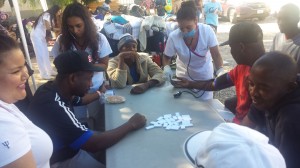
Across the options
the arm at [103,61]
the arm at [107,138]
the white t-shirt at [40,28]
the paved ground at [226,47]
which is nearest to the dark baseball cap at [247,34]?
the arm at [107,138]

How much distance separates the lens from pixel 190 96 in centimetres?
270

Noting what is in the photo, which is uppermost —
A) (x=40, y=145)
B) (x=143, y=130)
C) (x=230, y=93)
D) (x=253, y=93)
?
(x=253, y=93)

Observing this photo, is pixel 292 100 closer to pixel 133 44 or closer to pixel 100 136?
pixel 100 136

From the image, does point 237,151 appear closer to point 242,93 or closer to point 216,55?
point 242,93

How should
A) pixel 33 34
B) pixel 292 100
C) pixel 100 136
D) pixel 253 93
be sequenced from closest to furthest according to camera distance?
pixel 292 100
pixel 253 93
pixel 100 136
pixel 33 34

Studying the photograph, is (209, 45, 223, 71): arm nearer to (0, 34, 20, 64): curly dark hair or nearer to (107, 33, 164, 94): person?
(107, 33, 164, 94): person

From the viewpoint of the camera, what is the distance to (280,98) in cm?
136

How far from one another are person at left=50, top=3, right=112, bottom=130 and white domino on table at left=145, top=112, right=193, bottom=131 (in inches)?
36.6

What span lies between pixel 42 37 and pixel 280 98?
5.76 meters

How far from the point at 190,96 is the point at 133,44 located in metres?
0.92

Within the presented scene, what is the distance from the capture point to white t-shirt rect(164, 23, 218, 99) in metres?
3.05

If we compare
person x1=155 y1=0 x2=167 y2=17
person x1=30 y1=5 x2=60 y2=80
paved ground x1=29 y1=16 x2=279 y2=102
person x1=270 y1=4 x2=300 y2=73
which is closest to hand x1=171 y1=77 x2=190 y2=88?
person x1=270 y1=4 x2=300 y2=73

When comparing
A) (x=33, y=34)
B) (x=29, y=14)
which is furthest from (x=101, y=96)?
(x=29, y=14)

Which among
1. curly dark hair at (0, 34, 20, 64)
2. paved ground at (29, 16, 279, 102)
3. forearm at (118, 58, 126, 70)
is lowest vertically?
paved ground at (29, 16, 279, 102)
